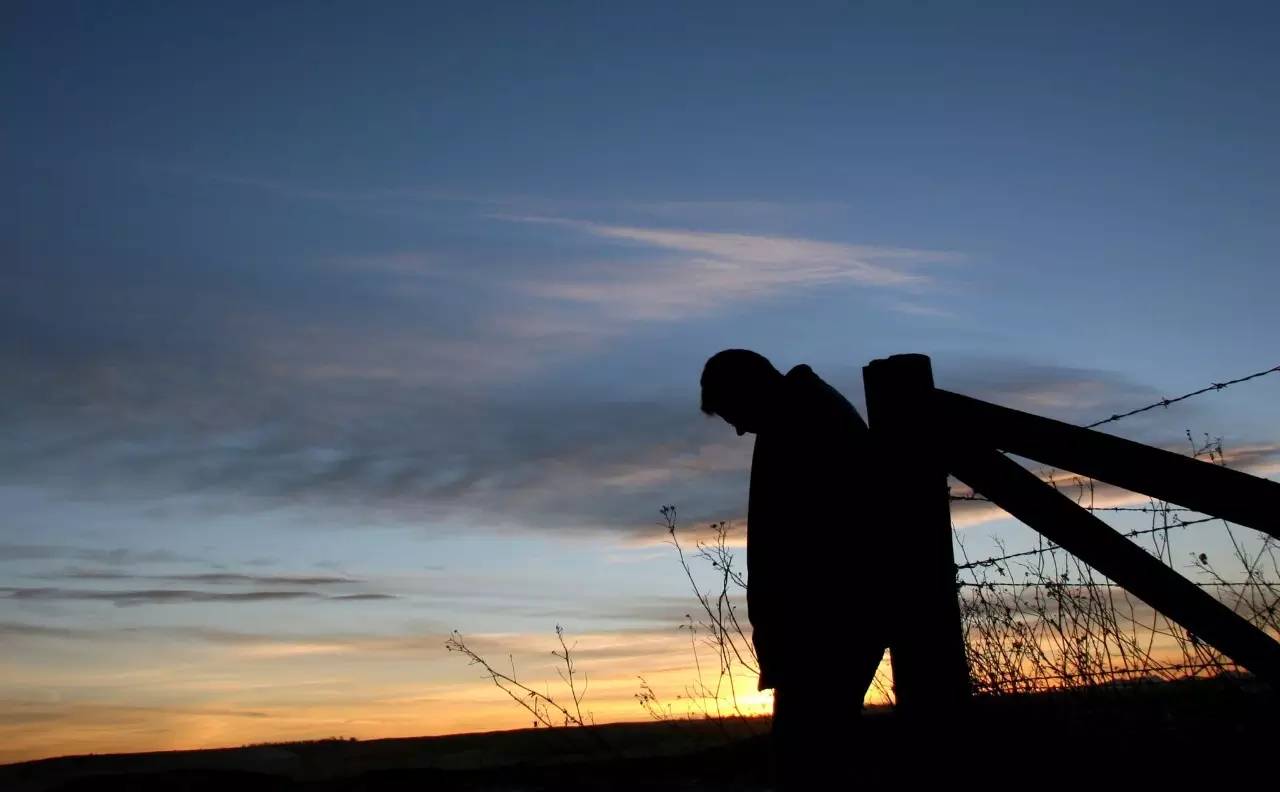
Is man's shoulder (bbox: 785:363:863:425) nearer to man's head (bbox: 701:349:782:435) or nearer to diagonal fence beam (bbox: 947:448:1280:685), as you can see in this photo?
man's head (bbox: 701:349:782:435)

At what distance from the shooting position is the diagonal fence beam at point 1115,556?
324cm

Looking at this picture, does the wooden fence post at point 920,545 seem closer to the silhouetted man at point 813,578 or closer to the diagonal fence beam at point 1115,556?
the diagonal fence beam at point 1115,556

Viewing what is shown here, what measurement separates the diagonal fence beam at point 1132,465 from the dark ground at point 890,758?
0.92 m

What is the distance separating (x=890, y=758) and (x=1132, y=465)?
177cm

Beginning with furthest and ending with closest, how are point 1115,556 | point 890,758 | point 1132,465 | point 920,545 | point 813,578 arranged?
point 890,758
point 813,578
point 920,545
point 1115,556
point 1132,465

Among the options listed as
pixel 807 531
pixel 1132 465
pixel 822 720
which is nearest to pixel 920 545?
pixel 807 531

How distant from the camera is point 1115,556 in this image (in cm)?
324

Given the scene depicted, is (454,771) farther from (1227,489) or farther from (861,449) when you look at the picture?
(1227,489)

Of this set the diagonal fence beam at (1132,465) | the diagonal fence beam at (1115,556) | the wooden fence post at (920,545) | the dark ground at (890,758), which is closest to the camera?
the diagonal fence beam at (1132,465)

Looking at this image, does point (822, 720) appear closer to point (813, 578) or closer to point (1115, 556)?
point (813, 578)

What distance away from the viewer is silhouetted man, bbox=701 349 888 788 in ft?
12.7

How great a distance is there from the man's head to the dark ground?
47.1 inches

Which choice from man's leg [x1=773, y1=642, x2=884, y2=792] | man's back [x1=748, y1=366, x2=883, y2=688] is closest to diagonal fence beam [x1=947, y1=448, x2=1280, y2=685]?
man's back [x1=748, y1=366, x2=883, y2=688]

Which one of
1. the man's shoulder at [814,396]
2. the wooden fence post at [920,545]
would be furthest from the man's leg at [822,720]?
the man's shoulder at [814,396]
